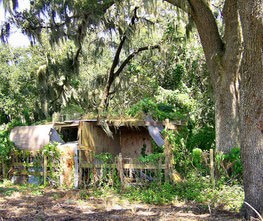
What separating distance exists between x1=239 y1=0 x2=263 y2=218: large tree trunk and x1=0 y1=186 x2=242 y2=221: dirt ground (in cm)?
70

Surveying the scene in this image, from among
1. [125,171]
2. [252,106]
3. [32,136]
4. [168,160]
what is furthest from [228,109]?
[32,136]

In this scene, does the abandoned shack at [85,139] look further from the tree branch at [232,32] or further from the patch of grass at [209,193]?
the tree branch at [232,32]

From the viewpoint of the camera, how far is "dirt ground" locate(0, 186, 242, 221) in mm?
6648

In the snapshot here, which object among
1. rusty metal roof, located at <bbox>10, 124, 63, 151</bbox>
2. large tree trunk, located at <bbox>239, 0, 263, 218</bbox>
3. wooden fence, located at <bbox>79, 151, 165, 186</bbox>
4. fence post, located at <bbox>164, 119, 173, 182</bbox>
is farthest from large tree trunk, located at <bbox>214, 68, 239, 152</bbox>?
rusty metal roof, located at <bbox>10, 124, 63, 151</bbox>

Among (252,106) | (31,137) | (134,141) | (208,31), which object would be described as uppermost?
(208,31)

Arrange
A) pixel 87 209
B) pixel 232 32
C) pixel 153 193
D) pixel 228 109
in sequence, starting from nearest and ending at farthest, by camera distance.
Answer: pixel 87 209
pixel 153 193
pixel 232 32
pixel 228 109

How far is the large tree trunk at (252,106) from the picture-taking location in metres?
5.64

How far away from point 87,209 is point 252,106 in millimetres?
4112

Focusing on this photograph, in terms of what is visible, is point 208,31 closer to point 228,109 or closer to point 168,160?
point 228,109

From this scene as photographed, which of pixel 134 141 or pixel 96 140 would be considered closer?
pixel 96 140

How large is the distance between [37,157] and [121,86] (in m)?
7.60

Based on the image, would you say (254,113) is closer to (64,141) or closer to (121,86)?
(64,141)

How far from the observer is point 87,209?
7.72 m

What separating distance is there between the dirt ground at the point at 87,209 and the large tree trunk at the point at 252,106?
0.70 m
